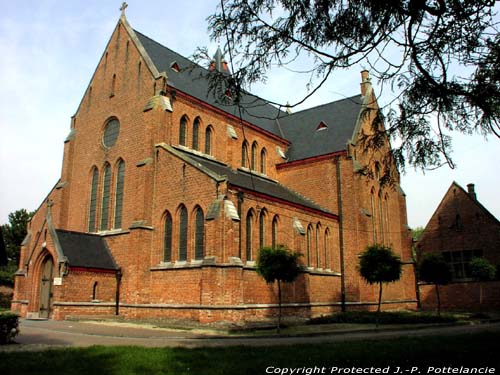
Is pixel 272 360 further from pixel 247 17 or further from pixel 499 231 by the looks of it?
pixel 499 231

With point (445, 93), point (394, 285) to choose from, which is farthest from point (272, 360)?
point (394, 285)

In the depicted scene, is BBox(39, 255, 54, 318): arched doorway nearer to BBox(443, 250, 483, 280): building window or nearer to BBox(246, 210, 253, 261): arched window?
BBox(246, 210, 253, 261): arched window

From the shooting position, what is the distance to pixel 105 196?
27375 millimetres

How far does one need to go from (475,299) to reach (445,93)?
30167mm

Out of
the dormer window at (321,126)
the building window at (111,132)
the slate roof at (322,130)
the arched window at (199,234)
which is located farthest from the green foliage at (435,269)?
the building window at (111,132)

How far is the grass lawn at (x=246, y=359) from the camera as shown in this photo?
8766 millimetres

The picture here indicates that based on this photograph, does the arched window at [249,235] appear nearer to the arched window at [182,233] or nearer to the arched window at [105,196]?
the arched window at [182,233]

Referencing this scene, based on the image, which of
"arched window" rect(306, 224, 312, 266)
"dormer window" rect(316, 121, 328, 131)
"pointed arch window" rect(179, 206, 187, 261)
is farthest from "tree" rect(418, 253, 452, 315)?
"pointed arch window" rect(179, 206, 187, 261)

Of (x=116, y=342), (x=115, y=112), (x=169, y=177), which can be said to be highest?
(x=115, y=112)

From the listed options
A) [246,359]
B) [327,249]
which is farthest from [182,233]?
[246,359]

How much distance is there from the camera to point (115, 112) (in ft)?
92.0

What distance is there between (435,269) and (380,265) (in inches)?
272

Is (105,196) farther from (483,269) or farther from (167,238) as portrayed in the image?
(483,269)

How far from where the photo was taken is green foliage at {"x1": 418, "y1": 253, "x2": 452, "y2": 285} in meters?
27.9
